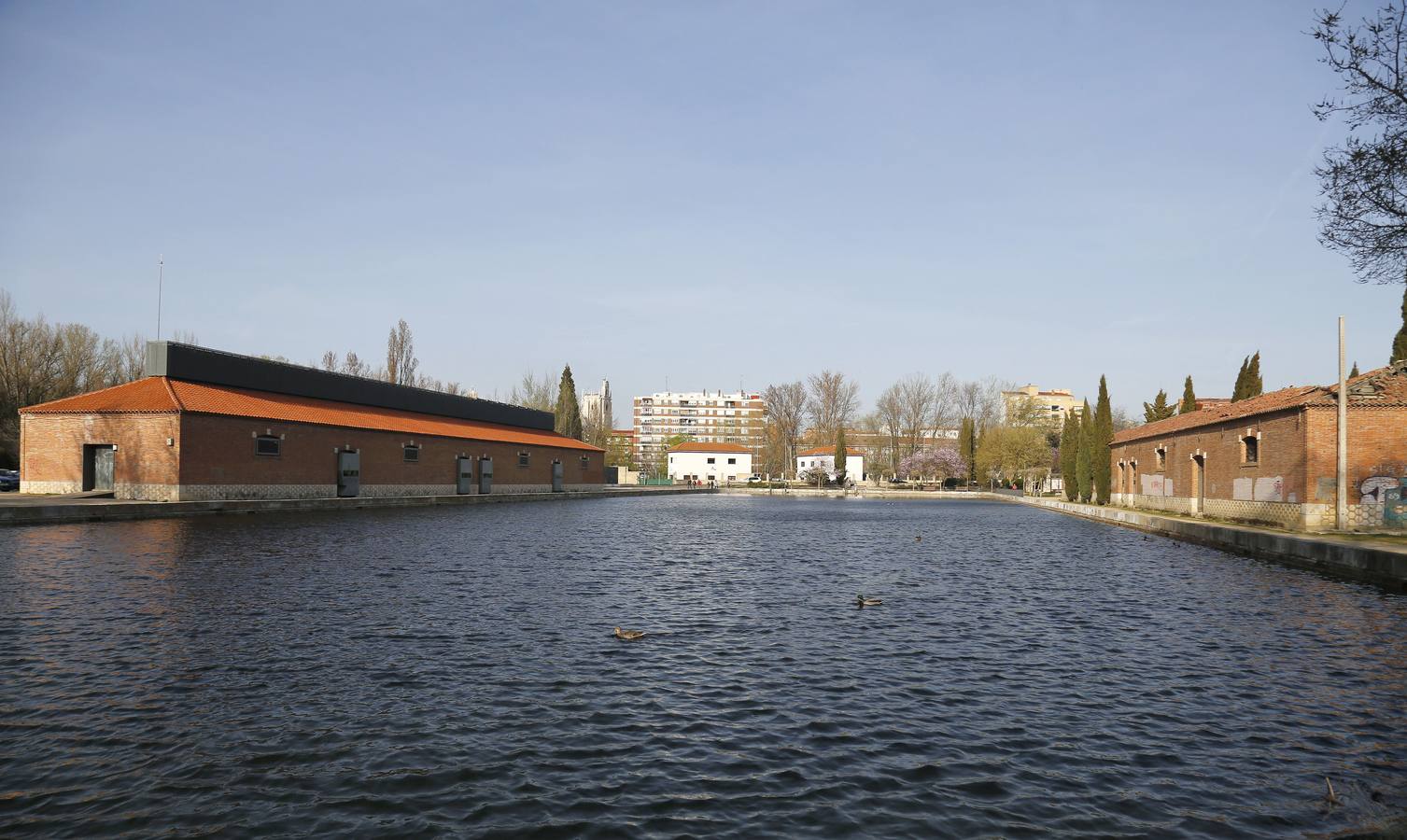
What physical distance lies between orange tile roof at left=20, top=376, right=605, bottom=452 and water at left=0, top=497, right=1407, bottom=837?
23.7 meters

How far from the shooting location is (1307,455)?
29.7 meters

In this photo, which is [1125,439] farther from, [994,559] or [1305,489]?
[994,559]

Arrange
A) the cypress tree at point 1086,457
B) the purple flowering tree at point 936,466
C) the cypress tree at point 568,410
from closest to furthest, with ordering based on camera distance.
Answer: the cypress tree at point 1086,457
the cypress tree at point 568,410
the purple flowering tree at point 936,466

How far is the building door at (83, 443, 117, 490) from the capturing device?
4288cm

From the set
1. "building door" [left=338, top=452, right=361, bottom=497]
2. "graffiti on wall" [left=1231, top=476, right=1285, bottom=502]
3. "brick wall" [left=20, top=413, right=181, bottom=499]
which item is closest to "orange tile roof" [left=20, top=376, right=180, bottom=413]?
"brick wall" [left=20, top=413, right=181, bottom=499]

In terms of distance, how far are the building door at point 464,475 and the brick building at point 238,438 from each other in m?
0.11

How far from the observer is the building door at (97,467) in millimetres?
42875

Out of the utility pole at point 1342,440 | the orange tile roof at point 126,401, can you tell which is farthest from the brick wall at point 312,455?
the utility pole at point 1342,440

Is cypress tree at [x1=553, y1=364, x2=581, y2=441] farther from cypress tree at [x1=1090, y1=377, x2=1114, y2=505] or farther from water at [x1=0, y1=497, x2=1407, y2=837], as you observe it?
water at [x1=0, y1=497, x2=1407, y2=837]

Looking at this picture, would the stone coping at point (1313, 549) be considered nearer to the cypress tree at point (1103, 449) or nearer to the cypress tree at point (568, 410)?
the cypress tree at point (1103, 449)

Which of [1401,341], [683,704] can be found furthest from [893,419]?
[683,704]

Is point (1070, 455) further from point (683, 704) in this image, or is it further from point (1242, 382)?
point (683, 704)

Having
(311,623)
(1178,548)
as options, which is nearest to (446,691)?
(311,623)

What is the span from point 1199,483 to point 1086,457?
22.2 m
